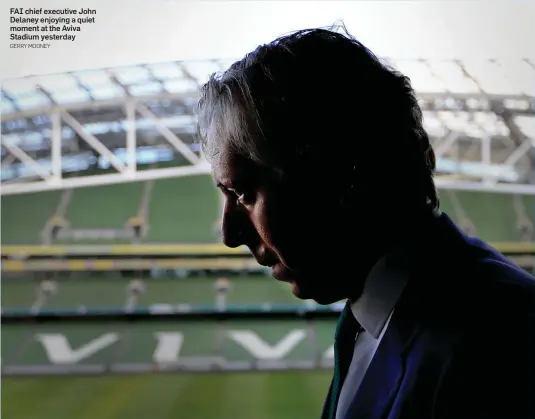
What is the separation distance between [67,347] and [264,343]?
854 millimetres

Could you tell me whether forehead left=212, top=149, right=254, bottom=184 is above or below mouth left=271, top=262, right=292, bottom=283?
above

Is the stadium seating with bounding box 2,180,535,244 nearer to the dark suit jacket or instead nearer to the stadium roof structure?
the stadium roof structure

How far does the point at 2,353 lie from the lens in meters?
2.15

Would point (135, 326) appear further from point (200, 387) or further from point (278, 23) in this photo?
point (278, 23)

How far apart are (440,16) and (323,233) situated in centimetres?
173

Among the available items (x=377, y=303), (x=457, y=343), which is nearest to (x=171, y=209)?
(x=377, y=303)

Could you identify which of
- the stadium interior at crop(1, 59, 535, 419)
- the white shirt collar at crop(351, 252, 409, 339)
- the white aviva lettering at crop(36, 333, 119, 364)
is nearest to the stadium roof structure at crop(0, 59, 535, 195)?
the stadium interior at crop(1, 59, 535, 419)

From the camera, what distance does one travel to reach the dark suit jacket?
0.50 meters

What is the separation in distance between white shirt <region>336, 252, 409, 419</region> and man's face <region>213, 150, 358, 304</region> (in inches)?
1.0

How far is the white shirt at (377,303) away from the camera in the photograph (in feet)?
2.09

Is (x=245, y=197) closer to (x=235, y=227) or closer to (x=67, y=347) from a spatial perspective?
(x=235, y=227)

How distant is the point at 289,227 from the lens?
68cm

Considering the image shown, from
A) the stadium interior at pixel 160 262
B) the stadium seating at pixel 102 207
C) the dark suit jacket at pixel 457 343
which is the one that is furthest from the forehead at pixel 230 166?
the stadium seating at pixel 102 207

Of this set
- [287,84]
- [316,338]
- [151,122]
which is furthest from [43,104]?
[287,84]
